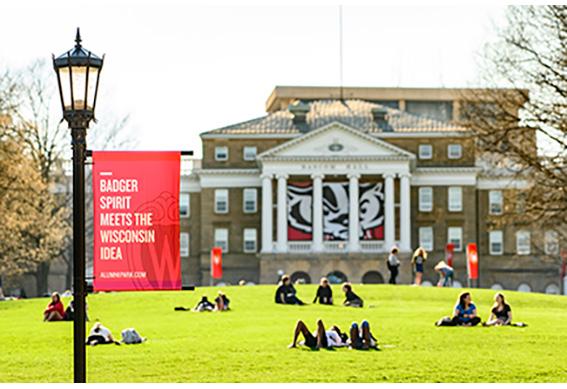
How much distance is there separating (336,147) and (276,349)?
6473 cm

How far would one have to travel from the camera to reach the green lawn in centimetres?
2280

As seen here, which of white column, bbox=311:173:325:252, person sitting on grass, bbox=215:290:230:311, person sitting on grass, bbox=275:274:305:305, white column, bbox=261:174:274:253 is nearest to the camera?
person sitting on grass, bbox=215:290:230:311

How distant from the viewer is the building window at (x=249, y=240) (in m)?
95.1

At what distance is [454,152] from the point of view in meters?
95.9

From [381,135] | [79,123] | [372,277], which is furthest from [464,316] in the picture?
[381,135]

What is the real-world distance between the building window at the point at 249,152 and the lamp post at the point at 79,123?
81.4 metres

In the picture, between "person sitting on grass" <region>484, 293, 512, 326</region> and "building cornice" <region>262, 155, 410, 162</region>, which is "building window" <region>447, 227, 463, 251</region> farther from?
"person sitting on grass" <region>484, 293, 512, 326</region>

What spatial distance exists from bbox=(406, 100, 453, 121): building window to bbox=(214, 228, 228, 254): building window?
4416 cm

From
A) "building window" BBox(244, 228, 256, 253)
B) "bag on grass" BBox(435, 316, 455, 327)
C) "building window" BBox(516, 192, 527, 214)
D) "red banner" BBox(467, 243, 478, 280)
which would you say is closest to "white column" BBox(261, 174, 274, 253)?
"building window" BBox(244, 228, 256, 253)

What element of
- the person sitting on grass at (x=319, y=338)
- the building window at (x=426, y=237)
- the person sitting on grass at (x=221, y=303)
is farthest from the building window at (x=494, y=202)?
the person sitting on grass at (x=319, y=338)

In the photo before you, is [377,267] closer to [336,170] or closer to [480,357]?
[336,170]

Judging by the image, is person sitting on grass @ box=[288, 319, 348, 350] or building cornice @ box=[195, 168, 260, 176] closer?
person sitting on grass @ box=[288, 319, 348, 350]

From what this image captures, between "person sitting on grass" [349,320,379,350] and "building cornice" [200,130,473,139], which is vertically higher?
"building cornice" [200,130,473,139]

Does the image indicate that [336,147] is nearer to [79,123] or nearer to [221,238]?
[221,238]
